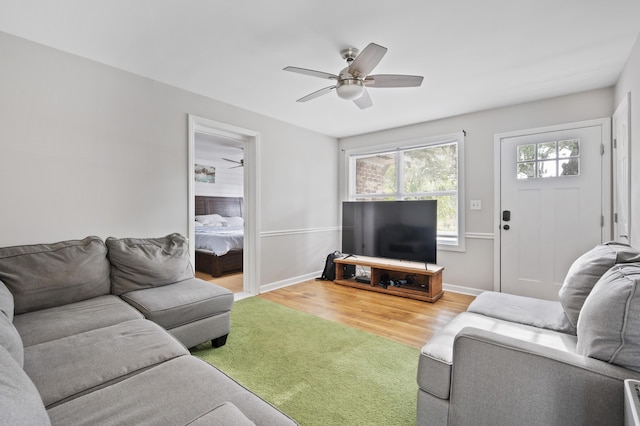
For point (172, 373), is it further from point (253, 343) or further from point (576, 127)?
point (576, 127)

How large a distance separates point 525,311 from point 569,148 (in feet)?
7.73

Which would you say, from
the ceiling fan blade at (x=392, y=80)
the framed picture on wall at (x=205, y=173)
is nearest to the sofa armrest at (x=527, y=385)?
the ceiling fan blade at (x=392, y=80)

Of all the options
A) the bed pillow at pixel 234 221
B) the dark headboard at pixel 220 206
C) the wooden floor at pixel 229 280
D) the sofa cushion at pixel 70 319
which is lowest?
the wooden floor at pixel 229 280

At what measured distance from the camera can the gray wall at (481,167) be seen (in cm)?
339

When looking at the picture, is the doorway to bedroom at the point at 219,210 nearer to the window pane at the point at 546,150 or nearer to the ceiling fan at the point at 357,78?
the ceiling fan at the point at 357,78

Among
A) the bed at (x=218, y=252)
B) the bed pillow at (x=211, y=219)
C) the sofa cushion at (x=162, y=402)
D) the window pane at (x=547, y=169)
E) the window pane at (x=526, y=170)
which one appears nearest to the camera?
the sofa cushion at (x=162, y=402)

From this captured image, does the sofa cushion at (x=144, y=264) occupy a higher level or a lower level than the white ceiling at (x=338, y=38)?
lower

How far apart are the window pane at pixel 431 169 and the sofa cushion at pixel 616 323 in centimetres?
310

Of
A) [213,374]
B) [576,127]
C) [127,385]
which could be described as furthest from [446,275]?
[127,385]

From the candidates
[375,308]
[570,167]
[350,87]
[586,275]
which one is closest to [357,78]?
[350,87]

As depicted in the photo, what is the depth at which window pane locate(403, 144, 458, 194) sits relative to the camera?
409 cm

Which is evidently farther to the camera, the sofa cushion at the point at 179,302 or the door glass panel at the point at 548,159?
the door glass panel at the point at 548,159

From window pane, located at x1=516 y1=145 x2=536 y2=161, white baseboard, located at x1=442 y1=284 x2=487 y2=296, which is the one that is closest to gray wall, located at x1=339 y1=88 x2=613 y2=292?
white baseboard, located at x1=442 y1=284 x2=487 y2=296

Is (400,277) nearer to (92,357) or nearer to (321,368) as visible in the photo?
(321,368)
